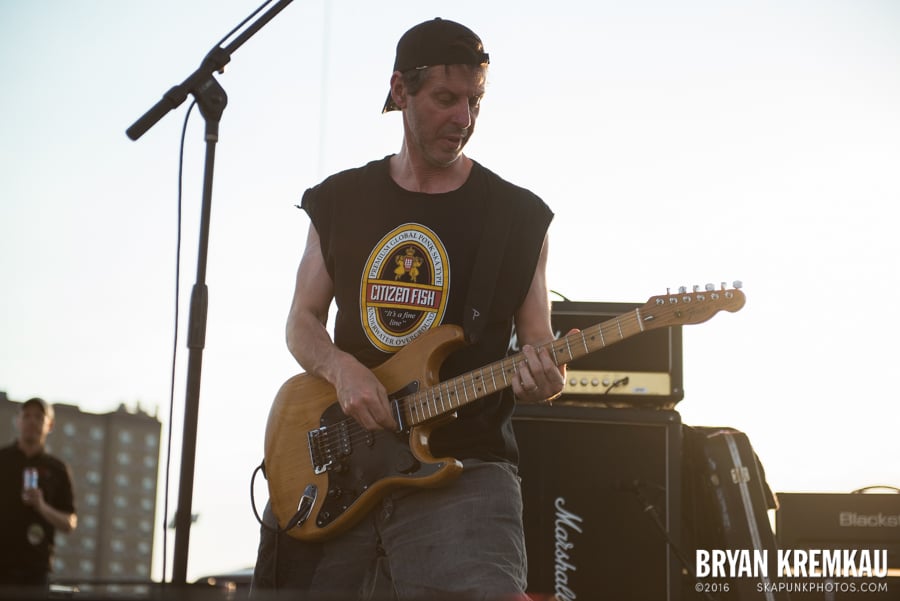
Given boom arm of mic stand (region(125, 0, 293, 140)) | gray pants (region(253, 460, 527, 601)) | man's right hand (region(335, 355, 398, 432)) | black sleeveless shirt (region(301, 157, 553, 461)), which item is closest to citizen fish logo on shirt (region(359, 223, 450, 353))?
black sleeveless shirt (region(301, 157, 553, 461))

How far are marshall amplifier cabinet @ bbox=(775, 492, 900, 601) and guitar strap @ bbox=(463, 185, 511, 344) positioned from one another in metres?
1.62

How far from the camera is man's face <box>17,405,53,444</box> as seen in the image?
5273 mm

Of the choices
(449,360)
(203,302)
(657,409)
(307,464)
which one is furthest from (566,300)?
(203,302)

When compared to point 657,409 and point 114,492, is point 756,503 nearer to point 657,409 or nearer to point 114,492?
point 657,409

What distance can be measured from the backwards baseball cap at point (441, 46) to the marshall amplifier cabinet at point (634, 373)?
4.20 feet

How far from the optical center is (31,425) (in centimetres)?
527

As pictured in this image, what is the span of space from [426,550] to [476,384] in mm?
452

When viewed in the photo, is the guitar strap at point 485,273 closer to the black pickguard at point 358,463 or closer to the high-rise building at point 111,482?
the black pickguard at point 358,463

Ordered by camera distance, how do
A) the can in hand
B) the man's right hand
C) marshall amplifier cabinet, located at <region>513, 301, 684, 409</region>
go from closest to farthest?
the man's right hand → marshall amplifier cabinet, located at <region>513, 301, 684, 409</region> → the can in hand

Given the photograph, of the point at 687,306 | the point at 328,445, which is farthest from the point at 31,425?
the point at 687,306

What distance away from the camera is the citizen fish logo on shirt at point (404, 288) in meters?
2.71

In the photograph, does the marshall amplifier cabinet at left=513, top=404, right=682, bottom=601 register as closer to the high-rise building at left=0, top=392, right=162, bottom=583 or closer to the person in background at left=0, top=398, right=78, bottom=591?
the person in background at left=0, top=398, right=78, bottom=591

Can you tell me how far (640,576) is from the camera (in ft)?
11.3

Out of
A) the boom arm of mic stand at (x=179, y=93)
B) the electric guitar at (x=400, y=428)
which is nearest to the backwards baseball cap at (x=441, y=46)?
the boom arm of mic stand at (x=179, y=93)
